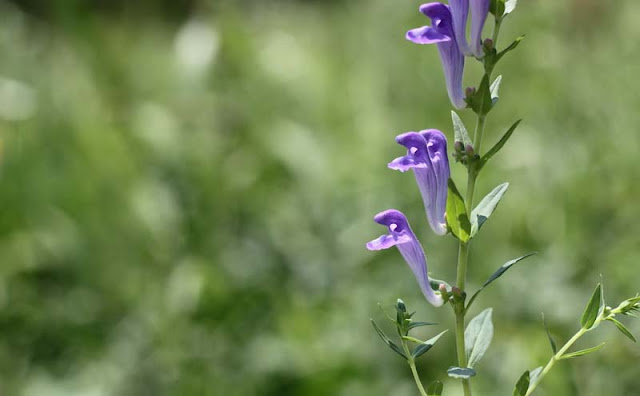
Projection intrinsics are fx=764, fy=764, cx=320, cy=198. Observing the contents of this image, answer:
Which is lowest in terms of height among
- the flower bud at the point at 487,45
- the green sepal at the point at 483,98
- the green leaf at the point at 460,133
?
the green leaf at the point at 460,133

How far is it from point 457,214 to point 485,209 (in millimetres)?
34

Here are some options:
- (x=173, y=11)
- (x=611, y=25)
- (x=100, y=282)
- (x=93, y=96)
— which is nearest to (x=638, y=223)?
(x=611, y=25)

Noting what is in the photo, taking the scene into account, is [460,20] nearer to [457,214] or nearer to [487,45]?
[487,45]

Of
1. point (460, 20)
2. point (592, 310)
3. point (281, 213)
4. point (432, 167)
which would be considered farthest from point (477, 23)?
point (281, 213)

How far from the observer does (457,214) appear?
0.61m

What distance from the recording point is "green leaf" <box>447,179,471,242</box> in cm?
60

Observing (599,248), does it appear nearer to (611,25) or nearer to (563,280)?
(563,280)

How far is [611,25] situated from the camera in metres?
2.65

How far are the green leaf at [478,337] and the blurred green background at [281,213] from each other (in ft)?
2.50

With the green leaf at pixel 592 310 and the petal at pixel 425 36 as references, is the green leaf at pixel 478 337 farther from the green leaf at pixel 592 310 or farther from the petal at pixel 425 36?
the petal at pixel 425 36

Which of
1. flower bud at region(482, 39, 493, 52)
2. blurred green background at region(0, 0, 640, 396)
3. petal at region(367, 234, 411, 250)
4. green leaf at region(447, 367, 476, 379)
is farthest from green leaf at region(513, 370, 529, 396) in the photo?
blurred green background at region(0, 0, 640, 396)

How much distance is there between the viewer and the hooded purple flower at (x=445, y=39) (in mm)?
606

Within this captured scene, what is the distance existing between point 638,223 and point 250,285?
0.92m

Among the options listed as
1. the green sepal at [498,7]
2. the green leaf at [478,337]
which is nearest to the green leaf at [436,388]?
the green leaf at [478,337]
